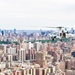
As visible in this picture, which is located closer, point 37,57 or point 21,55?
point 37,57

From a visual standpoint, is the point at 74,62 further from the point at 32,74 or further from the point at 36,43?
the point at 36,43

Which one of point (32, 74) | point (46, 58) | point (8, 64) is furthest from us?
point (46, 58)

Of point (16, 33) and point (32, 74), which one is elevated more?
point (16, 33)

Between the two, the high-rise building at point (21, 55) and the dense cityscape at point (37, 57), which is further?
the high-rise building at point (21, 55)

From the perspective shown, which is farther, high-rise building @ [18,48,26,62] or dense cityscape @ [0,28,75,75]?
high-rise building @ [18,48,26,62]

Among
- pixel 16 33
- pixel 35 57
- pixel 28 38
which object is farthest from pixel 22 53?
pixel 16 33

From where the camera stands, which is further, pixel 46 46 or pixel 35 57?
pixel 46 46

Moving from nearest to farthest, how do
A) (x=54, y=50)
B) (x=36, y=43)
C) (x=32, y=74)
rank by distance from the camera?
(x=32, y=74), (x=54, y=50), (x=36, y=43)
